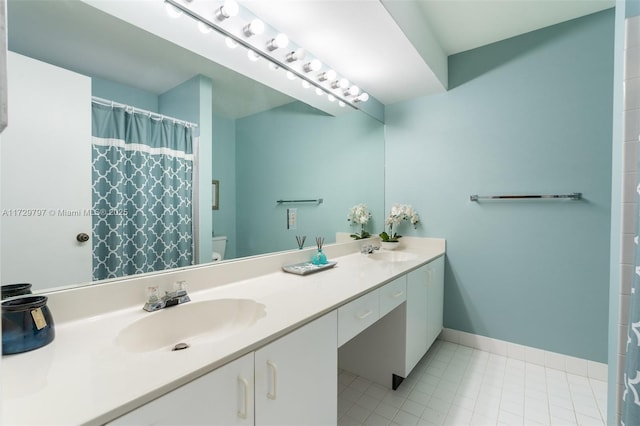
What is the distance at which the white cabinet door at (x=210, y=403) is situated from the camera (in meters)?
0.55

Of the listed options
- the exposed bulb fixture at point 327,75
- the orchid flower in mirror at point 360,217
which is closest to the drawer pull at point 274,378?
the orchid flower in mirror at point 360,217

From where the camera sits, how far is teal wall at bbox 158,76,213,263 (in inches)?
49.0

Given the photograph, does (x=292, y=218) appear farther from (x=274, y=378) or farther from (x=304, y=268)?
(x=274, y=378)

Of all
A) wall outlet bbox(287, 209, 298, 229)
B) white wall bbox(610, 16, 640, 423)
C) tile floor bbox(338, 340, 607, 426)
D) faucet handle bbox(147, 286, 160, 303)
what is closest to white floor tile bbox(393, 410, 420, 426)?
tile floor bbox(338, 340, 607, 426)

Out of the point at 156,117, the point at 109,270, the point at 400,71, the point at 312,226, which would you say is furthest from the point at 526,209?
the point at 109,270

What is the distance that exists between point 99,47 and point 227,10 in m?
0.54

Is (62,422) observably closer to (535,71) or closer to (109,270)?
(109,270)

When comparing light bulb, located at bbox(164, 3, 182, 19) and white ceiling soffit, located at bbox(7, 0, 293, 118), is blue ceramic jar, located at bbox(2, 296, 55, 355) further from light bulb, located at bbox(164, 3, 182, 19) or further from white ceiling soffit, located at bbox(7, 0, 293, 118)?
light bulb, located at bbox(164, 3, 182, 19)

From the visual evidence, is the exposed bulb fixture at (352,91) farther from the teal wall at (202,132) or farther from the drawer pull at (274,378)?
the drawer pull at (274,378)

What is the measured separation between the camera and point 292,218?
1810mm

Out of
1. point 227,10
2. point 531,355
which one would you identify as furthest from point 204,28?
point 531,355

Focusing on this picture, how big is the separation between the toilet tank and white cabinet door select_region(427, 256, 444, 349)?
1.37 meters

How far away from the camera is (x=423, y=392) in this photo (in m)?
1.69

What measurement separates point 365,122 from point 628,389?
213 centimetres
